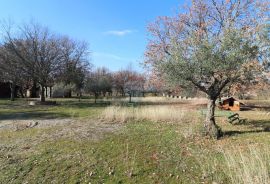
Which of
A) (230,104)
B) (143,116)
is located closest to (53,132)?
(143,116)

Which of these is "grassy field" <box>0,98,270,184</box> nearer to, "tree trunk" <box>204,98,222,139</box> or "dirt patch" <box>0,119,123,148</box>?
"dirt patch" <box>0,119,123,148</box>

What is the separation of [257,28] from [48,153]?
787 centimetres

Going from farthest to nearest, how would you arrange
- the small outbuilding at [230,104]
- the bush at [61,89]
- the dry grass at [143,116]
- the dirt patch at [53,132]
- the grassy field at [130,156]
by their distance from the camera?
1. the bush at [61,89]
2. the small outbuilding at [230,104]
3. the dry grass at [143,116]
4. the dirt patch at [53,132]
5. the grassy field at [130,156]

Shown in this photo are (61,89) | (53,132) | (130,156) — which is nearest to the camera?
(130,156)

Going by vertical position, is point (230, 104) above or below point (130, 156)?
above

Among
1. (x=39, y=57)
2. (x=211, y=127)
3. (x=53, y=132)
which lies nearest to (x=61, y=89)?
(x=39, y=57)

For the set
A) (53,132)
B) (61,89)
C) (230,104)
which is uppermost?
(61,89)

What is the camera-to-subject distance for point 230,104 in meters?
24.1

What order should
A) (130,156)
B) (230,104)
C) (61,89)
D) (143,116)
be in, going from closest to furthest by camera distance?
(130,156)
(143,116)
(230,104)
(61,89)

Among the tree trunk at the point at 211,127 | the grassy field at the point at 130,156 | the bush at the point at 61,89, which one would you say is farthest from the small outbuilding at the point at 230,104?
the bush at the point at 61,89

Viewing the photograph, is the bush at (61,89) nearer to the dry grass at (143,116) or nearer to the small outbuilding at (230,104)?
the small outbuilding at (230,104)

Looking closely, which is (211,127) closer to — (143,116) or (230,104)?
(143,116)

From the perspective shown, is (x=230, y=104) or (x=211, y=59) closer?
(x=211, y=59)

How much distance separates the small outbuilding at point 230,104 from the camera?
912 inches
